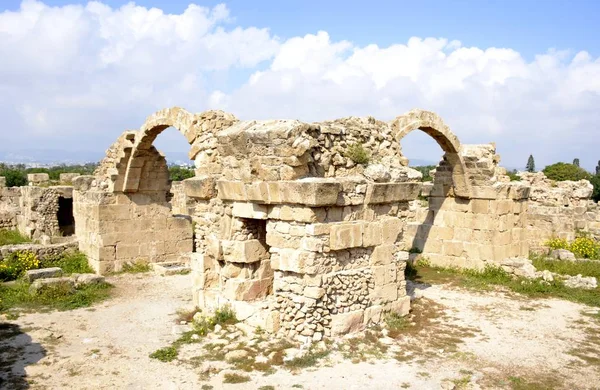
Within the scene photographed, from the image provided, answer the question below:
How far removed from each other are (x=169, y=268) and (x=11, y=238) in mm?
6148

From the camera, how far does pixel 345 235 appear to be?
679 centimetres

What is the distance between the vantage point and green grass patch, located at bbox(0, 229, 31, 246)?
14.4 metres

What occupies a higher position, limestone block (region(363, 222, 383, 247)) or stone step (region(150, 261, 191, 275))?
limestone block (region(363, 222, 383, 247))

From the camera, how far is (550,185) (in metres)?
17.1

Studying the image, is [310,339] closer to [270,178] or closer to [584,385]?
[270,178]

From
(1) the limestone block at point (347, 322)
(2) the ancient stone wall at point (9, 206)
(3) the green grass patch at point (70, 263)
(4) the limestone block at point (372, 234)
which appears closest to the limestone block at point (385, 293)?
(1) the limestone block at point (347, 322)

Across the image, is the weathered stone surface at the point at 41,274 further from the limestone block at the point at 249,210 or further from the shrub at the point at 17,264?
the limestone block at the point at 249,210

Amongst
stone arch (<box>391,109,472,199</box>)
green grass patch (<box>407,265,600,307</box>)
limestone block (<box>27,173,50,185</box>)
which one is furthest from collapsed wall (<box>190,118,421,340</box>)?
A: limestone block (<box>27,173,50,185</box>)

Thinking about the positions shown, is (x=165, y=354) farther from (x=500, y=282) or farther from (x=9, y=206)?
(x=9, y=206)

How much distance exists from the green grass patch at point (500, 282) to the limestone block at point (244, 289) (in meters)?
4.25

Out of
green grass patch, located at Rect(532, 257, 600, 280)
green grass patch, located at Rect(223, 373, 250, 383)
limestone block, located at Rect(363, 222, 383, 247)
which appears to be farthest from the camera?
green grass patch, located at Rect(532, 257, 600, 280)

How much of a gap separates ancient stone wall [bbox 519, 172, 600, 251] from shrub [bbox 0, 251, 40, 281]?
11.9m

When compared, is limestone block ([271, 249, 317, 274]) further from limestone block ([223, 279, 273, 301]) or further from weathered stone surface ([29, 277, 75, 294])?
weathered stone surface ([29, 277, 75, 294])

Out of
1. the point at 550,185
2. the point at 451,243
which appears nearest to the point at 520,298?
the point at 451,243
